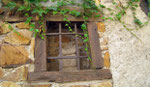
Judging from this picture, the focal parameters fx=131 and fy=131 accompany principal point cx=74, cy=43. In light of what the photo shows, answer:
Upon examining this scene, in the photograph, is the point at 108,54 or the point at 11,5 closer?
the point at 11,5

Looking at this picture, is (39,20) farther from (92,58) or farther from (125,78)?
(125,78)

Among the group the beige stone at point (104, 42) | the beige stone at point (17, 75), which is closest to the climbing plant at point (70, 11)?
the beige stone at point (104, 42)

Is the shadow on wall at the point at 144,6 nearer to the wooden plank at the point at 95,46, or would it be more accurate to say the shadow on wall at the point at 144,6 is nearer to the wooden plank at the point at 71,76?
the wooden plank at the point at 95,46

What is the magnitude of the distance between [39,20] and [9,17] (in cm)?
37

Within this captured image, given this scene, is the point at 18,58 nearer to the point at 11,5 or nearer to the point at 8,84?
the point at 8,84

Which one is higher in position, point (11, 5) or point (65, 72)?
point (11, 5)

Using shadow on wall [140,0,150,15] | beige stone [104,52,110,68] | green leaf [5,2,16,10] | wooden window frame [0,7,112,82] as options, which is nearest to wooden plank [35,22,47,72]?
wooden window frame [0,7,112,82]

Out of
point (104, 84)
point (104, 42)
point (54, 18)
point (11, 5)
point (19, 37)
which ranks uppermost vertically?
point (11, 5)

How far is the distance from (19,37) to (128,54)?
4.69 feet

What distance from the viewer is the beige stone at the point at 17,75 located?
4.78 ft

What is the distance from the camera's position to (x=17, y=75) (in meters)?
1.47

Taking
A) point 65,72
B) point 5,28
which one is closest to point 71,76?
point 65,72

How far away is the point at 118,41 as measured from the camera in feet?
5.93

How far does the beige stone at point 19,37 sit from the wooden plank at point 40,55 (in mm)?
119
